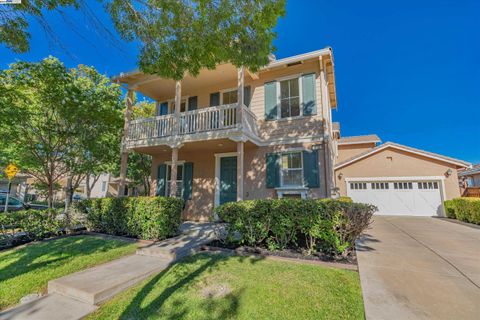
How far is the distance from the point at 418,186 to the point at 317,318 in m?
14.4

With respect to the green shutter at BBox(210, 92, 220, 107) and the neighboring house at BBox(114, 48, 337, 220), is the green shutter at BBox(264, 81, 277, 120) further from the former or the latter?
the green shutter at BBox(210, 92, 220, 107)

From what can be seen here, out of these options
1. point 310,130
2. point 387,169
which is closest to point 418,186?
point 387,169

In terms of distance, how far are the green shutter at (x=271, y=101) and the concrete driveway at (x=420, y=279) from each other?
5.83 m

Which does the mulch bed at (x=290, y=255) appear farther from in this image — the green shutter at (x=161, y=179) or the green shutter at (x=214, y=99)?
the green shutter at (x=214, y=99)

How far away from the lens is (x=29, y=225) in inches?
258

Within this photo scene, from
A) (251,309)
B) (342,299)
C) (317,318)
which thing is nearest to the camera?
(317,318)

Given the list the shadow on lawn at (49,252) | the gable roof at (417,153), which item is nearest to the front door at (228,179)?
the shadow on lawn at (49,252)

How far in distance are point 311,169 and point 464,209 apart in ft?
27.7

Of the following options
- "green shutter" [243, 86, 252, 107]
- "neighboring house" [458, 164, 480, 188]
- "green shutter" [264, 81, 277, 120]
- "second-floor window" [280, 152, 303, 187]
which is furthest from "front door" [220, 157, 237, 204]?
"neighboring house" [458, 164, 480, 188]

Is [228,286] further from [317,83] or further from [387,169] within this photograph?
[387,169]

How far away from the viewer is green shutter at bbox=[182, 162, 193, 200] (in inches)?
416

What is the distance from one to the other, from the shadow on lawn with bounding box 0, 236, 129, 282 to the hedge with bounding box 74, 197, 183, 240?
62cm

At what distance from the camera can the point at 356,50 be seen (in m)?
17.5

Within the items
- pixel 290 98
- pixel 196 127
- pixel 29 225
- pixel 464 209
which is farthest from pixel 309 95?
pixel 29 225
